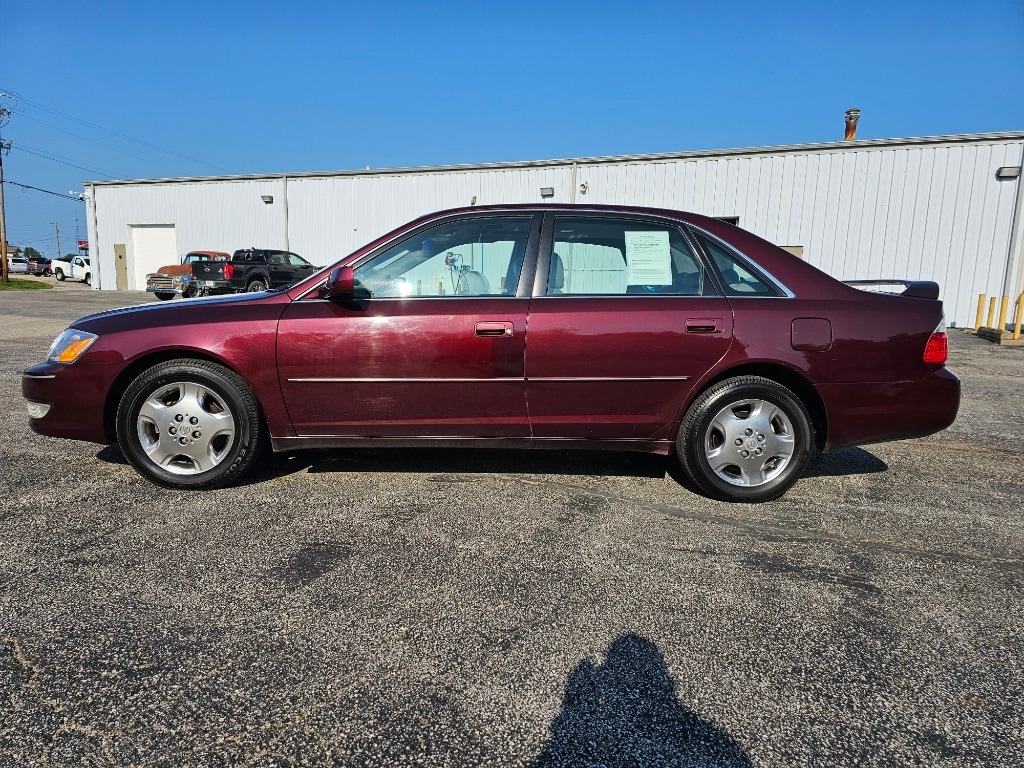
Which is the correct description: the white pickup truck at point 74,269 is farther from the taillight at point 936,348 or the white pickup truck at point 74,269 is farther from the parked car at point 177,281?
the taillight at point 936,348

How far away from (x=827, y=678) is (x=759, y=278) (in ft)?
6.85

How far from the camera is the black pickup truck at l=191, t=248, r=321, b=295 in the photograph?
1927 centimetres

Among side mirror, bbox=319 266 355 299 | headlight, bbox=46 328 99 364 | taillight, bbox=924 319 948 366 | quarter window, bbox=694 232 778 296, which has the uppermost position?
quarter window, bbox=694 232 778 296

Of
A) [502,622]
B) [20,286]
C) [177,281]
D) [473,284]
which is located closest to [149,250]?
[20,286]

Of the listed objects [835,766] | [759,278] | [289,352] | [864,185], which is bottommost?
[835,766]

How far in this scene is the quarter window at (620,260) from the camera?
325cm

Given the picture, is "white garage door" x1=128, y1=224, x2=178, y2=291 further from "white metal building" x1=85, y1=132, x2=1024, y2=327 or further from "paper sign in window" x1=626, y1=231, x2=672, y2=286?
"paper sign in window" x1=626, y1=231, x2=672, y2=286

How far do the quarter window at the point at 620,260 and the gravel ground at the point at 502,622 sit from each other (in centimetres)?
112

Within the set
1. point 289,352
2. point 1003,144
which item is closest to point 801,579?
point 289,352

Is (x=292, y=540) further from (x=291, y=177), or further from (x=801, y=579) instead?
(x=291, y=177)

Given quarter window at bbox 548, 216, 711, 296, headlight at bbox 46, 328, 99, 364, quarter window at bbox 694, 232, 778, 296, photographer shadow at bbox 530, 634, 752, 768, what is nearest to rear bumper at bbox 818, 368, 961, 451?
quarter window at bbox 694, 232, 778, 296

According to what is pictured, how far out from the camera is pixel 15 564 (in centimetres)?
240

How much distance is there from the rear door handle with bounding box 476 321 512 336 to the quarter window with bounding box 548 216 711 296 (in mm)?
324

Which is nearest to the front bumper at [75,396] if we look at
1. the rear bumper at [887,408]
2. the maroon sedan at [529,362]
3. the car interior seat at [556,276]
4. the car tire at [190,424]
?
the maroon sedan at [529,362]
